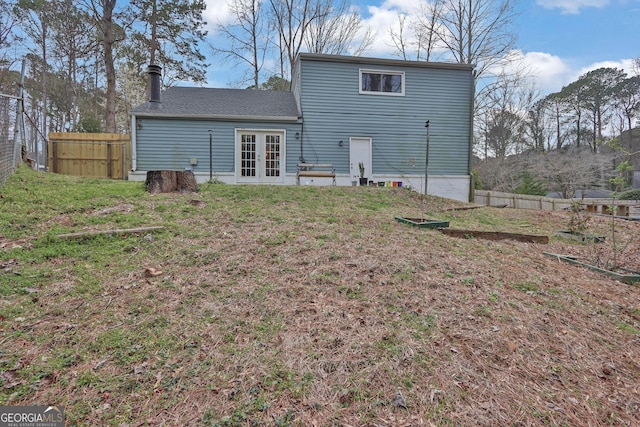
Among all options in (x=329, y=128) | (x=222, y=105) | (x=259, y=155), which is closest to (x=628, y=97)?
(x=329, y=128)

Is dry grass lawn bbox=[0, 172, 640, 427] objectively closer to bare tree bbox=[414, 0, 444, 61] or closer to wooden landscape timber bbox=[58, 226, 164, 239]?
wooden landscape timber bbox=[58, 226, 164, 239]

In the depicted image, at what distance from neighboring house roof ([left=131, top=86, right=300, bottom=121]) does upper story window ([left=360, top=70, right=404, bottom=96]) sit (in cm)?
264

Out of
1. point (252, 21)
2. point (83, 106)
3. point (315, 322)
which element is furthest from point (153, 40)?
point (315, 322)

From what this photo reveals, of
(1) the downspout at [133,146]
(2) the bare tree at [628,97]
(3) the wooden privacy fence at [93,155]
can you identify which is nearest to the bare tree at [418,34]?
(2) the bare tree at [628,97]

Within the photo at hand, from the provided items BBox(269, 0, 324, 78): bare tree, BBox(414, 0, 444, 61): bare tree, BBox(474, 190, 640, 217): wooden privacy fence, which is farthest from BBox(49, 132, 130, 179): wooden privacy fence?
BBox(414, 0, 444, 61): bare tree

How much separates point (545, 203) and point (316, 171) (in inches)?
323

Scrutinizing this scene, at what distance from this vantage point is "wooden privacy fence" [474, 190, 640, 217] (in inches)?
396

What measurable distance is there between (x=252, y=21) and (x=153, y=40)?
18.9 ft

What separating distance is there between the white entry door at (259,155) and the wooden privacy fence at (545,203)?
7869 millimetres

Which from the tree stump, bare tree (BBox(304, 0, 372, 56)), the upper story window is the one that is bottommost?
the tree stump

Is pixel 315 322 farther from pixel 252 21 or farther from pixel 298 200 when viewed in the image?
pixel 252 21

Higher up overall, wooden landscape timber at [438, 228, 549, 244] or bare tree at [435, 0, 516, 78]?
bare tree at [435, 0, 516, 78]

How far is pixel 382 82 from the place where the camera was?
11.7 meters

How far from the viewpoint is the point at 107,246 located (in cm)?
346
